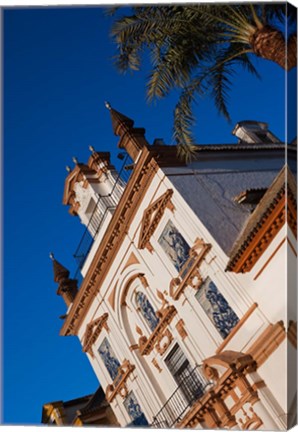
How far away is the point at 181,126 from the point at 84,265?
22.7 feet

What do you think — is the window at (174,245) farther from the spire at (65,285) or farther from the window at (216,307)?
the spire at (65,285)

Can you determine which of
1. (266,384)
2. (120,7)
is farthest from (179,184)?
(266,384)

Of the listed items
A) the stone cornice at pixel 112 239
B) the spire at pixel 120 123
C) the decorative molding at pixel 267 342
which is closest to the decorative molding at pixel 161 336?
the stone cornice at pixel 112 239

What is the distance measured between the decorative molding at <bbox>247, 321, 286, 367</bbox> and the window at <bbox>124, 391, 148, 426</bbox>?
470 centimetres

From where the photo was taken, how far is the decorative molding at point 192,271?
11627 millimetres

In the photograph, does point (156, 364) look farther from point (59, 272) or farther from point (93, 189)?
point (93, 189)

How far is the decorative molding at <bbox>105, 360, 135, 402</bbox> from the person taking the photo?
46.5 feet

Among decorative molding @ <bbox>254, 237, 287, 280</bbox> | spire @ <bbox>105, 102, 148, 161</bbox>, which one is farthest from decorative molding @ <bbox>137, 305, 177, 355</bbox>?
spire @ <bbox>105, 102, 148, 161</bbox>

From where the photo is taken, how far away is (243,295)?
34.8ft

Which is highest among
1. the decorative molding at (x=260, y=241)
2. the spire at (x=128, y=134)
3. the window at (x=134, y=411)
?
the spire at (x=128, y=134)

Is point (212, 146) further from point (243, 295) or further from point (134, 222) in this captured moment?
point (243, 295)

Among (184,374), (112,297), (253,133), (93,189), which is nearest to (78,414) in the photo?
(184,374)

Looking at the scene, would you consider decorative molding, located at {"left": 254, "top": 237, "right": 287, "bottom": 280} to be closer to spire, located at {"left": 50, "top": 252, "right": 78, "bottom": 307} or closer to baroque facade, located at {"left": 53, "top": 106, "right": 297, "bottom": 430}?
baroque facade, located at {"left": 53, "top": 106, "right": 297, "bottom": 430}

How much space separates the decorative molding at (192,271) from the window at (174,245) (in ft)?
0.61
